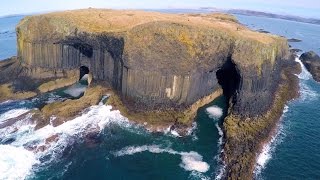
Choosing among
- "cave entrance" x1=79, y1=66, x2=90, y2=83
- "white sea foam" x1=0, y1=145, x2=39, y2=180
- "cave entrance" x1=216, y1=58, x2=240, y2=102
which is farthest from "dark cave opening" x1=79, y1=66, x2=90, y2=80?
"white sea foam" x1=0, y1=145, x2=39, y2=180

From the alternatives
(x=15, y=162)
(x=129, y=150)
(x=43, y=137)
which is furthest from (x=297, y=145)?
(x=15, y=162)

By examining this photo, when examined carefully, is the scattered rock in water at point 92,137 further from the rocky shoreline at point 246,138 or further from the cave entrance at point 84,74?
the cave entrance at point 84,74

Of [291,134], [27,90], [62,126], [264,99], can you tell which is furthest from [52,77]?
[291,134]

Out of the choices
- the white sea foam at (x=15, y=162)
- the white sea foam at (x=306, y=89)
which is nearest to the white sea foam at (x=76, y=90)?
the white sea foam at (x=15, y=162)

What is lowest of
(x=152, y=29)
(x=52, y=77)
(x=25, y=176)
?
(x=25, y=176)

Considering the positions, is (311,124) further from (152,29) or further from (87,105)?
(87,105)

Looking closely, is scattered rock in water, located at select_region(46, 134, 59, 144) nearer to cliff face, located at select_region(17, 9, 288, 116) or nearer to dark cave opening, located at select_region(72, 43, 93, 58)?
cliff face, located at select_region(17, 9, 288, 116)

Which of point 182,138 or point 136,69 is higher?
point 136,69
